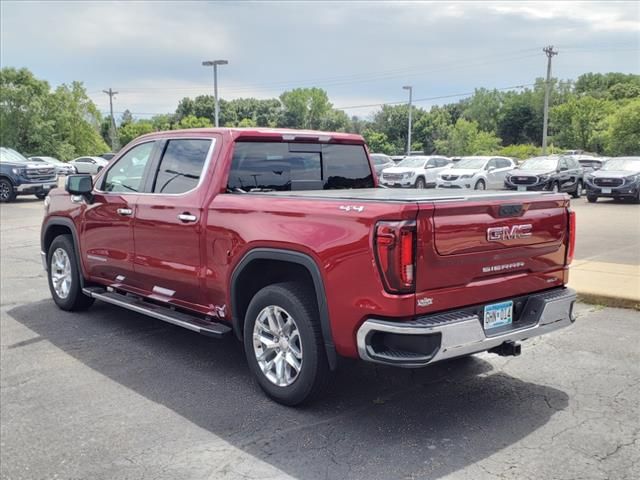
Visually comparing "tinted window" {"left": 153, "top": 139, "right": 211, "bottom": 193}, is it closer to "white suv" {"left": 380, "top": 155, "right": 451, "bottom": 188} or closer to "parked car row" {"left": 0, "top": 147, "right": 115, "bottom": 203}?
"parked car row" {"left": 0, "top": 147, "right": 115, "bottom": 203}

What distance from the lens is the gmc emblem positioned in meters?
3.88

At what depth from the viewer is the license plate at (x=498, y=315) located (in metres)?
3.93

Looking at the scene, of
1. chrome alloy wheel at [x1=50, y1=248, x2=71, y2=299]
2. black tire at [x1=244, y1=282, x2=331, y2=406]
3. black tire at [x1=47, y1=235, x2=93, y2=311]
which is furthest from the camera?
chrome alloy wheel at [x1=50, y1=248, x2=71, y2=299]

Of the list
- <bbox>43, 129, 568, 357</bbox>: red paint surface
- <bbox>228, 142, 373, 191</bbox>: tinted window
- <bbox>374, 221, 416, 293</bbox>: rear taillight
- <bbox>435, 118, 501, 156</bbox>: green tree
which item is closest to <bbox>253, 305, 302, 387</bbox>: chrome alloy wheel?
<bbox>43, 129, 568, 357</bbox>: red paint surface

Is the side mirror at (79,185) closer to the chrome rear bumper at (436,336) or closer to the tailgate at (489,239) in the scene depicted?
the chrome rear bumper at (436,336)

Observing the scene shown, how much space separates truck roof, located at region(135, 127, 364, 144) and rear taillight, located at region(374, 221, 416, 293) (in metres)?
1.98

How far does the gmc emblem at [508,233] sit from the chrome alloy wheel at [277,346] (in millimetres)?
1398

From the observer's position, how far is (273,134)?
522cm

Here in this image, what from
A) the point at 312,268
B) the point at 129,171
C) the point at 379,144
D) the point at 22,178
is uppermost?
the point at 129,171

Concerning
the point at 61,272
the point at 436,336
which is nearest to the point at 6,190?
the point at 61,272

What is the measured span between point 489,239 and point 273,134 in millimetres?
2181

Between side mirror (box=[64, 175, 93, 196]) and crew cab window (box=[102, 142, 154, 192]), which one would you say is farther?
side mirror (box=[64, 175, 93, 196])

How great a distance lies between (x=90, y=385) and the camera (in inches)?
188

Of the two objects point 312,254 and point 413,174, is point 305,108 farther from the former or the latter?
point 312,254
